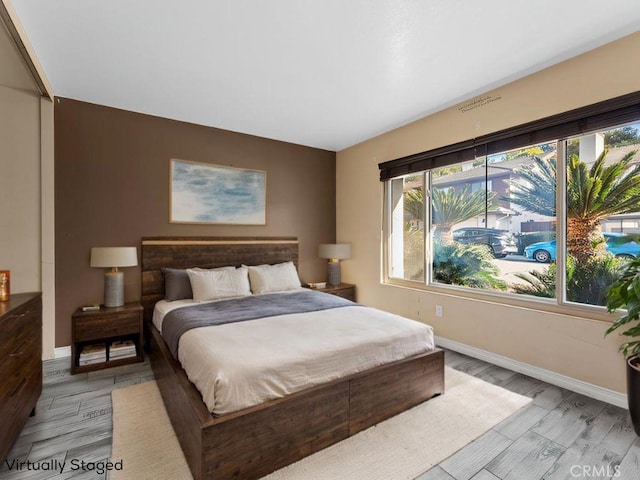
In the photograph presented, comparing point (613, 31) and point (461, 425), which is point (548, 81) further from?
point (461, 425)

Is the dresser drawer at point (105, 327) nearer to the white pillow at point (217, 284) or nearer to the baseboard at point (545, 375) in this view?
the white pillow at point (217, 284)

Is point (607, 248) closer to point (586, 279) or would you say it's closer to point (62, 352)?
point (586, 279)

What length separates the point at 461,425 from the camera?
6.70ft

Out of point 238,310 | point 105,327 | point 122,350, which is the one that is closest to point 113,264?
point 105,327

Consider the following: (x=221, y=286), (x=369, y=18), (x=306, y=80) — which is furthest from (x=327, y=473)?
(x=306, y=80)

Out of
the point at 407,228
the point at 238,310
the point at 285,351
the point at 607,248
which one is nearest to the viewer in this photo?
the point at 285,351

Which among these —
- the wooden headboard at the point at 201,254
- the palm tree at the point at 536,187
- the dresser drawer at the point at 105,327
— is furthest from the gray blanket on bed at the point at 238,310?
the palm tree at the point at 536,187

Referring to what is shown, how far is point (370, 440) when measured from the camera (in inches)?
74.7

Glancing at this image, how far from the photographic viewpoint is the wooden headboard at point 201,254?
137 inches

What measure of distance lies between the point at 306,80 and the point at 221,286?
2.21 meters

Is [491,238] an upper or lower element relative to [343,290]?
upper

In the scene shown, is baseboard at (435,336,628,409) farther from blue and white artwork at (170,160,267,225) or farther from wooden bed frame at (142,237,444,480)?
blue and white artwork at (170,160,267,225)

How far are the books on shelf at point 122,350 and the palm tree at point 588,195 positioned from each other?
4.03 m

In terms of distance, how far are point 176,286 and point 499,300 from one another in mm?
3285
